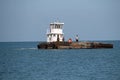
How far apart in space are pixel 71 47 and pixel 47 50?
422 cm

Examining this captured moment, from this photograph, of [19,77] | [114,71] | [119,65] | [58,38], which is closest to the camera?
[19,77]

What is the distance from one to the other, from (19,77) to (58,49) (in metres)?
48.7

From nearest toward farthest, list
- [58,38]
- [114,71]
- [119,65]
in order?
[114,71] < [119,65] < [58,38]

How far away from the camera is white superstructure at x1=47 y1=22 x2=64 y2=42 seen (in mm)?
97125

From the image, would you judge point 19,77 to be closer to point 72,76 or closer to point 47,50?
point 72,76

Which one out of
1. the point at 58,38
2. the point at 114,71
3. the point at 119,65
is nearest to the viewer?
the point at 114,71

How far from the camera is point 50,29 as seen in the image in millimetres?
98000

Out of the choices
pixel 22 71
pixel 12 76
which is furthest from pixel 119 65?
pixel 12 76

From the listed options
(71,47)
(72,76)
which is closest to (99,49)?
(71,47)

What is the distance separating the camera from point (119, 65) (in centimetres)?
6134

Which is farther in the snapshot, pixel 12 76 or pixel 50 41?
pixel 50 41

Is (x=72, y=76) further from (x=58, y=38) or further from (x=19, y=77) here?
(x=58, y=38)

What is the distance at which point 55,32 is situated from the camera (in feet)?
318

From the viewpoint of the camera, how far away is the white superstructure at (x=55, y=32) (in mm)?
97125
